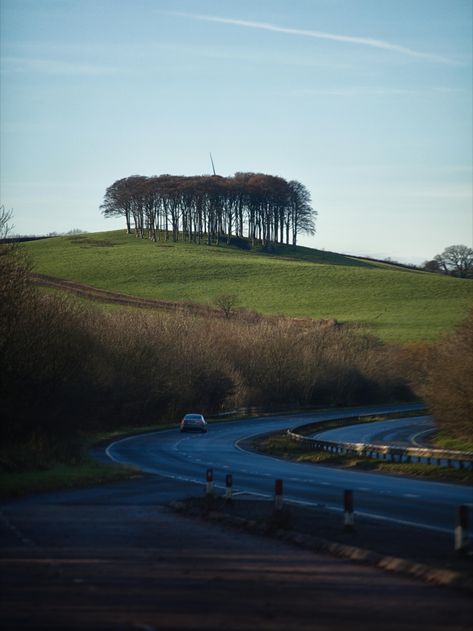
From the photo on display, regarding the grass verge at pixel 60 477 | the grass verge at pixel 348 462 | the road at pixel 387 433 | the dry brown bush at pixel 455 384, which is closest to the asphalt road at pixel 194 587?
the grass verge at pixel 60 477

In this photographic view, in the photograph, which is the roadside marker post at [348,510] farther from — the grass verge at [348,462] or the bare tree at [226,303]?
the bare tree at [226,303]

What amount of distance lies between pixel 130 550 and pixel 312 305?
96.5 m

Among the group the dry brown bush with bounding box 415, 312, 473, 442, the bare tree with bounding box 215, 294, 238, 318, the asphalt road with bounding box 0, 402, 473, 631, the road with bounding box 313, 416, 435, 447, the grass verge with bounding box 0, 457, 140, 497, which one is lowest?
the road with bounding box 313, 416, 435, 447

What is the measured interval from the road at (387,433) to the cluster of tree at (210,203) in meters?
95.8

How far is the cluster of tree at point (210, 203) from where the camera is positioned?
16138cm

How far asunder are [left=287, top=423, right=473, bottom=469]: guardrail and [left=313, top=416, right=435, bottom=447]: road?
7218 millimetres

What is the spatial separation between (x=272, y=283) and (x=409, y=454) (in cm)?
8720

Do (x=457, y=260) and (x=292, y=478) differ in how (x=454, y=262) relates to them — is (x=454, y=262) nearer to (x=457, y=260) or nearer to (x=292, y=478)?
(x=457, y=260)

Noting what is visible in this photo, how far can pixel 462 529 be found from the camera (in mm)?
13477

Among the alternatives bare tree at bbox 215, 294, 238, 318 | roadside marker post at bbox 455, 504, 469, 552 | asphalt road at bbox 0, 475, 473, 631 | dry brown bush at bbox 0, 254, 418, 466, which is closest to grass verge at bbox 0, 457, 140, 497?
dry brown bush at bbox 0, 254, 418, 466


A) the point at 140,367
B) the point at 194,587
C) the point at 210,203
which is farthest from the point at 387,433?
the point at 210,203

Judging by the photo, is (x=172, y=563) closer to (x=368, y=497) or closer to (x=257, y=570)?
(x=257, y=570)

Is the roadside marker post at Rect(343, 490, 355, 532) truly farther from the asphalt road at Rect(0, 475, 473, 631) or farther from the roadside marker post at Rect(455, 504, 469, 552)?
the roadside marker post at Rect(455, 504, 469, 552)

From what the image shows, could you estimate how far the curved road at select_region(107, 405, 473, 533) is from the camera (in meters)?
21.0
